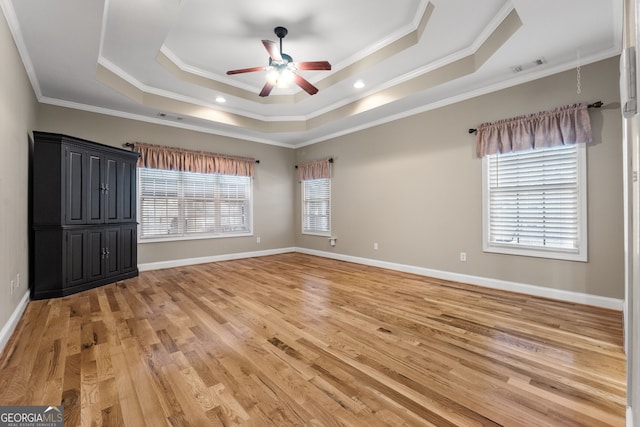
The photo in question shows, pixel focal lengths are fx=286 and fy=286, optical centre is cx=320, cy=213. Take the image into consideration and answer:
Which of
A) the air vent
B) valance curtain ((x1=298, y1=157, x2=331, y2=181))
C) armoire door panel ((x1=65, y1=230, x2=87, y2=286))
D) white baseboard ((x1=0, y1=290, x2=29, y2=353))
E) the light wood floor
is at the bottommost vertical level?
the light wood floor

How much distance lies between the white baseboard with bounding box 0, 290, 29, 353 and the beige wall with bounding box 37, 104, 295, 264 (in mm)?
1960

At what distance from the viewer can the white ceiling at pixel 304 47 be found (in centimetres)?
269

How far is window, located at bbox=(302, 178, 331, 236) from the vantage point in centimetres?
647

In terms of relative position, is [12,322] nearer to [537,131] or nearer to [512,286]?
[512,286]

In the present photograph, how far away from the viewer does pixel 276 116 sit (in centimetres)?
604

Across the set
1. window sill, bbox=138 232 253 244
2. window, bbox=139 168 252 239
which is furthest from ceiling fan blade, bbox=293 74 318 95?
window sill, bbox=138 232 253 244

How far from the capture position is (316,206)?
678 cm

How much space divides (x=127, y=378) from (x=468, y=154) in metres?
4.52

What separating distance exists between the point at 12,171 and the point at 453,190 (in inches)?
202

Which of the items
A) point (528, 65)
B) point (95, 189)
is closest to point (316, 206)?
point (95, 189)

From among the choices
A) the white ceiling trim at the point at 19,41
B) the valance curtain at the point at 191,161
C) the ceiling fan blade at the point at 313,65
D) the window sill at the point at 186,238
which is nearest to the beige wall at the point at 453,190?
the valance curtain at the point at 191,161

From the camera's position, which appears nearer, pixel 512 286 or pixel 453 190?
pixel 512 286

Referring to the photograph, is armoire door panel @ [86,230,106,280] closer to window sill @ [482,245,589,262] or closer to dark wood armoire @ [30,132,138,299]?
dark wood armoire @ [30,132,138,299]

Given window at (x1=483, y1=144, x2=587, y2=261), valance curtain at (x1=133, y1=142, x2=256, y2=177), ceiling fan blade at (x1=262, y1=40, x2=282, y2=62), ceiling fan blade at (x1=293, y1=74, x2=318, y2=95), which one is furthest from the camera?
valance curtain at (x1=133, y1=142, x2=256, y2=177)
